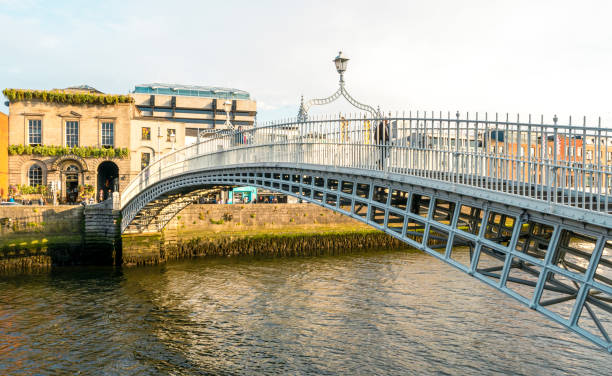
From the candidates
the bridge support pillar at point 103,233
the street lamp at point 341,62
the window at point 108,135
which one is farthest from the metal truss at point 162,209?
the window at point 108,135

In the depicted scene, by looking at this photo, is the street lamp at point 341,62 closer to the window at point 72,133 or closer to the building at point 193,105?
the window at point 72,133

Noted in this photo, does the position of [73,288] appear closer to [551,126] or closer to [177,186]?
[177,186]

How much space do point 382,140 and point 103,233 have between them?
787 inches

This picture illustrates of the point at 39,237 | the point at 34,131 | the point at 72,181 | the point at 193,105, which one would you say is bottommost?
the point at 39,237

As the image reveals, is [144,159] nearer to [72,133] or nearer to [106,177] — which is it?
[106,177]

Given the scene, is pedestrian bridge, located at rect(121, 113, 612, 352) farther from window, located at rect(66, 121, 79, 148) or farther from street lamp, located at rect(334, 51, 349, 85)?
window, located at rect(66, 121, 79, 148)

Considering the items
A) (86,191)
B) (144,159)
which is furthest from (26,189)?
(144,159)

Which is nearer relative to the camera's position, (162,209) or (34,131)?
(162,209)

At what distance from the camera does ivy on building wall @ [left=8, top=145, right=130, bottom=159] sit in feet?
117

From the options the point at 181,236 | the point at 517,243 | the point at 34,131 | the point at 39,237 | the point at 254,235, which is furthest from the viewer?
the point at 34,131

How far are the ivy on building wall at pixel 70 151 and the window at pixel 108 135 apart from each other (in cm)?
54

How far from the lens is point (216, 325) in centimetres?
1630

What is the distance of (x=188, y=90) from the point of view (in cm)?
7206

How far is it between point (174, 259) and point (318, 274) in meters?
8.95
